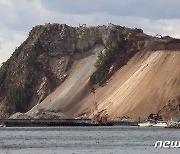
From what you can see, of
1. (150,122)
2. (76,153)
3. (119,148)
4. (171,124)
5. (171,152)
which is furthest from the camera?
(150,122)

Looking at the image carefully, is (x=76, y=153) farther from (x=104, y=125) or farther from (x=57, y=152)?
(x=104, y=125)

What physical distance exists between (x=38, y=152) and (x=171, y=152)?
18.0 meters

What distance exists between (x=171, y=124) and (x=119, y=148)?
277 ft

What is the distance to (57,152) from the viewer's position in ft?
288

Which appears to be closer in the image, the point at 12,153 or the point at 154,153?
the point at 154,153

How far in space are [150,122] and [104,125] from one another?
14.9 meters

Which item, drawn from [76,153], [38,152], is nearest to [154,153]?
[76,153]

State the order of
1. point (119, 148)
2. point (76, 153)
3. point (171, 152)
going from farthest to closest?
point (119, 148)
point (76, 153)
point (171, 152)

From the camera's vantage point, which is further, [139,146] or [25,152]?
[139,146]

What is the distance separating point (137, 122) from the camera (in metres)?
199

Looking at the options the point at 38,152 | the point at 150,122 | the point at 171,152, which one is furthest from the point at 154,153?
the point at 150,122

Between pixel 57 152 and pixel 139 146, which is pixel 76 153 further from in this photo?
pixel 139 146

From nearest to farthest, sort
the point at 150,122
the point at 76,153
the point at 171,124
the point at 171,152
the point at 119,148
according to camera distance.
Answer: the point at 171,152 < the point at 76,153 < the point at 119,148 < the point at 171,124 < the point at 150,122

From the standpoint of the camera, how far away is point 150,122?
7574 inches
